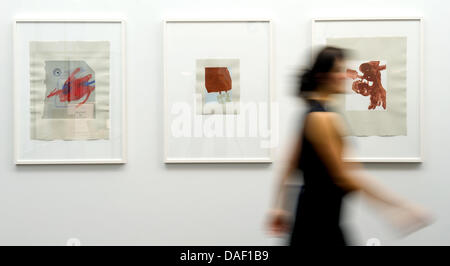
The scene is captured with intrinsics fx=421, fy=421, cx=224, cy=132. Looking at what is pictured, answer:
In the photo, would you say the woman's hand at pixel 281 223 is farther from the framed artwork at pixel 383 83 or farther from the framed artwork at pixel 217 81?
the framed artwork at pixel 383 83

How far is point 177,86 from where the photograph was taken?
283 centimetres

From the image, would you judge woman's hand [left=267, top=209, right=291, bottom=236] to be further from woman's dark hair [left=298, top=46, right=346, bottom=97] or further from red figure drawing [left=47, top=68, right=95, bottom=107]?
red figure drawing [left=47, top=68, right=95, bottom=107]

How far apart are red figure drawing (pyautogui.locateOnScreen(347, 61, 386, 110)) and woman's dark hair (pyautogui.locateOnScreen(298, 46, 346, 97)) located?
1.05 meters

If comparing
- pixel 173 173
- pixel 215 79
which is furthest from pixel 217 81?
pixel 173 173

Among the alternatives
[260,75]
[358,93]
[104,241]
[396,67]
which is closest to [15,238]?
[104,241]

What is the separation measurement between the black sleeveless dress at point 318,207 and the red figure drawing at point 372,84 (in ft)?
4.04

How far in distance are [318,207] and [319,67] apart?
1.97 ft

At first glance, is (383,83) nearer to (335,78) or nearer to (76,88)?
(335,78)

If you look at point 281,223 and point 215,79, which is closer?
point 281,223

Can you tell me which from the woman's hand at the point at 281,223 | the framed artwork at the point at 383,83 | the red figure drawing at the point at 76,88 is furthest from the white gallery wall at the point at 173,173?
the woman's hand at the point at 281,223

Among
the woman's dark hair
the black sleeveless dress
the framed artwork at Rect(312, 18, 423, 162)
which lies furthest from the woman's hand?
the framed artwork at Rect(312, 18, 423, 162)

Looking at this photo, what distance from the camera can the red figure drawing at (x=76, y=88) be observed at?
2.83 m

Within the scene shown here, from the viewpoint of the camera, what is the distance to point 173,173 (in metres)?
2.87

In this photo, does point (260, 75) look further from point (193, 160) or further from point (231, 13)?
point (193, 160)
